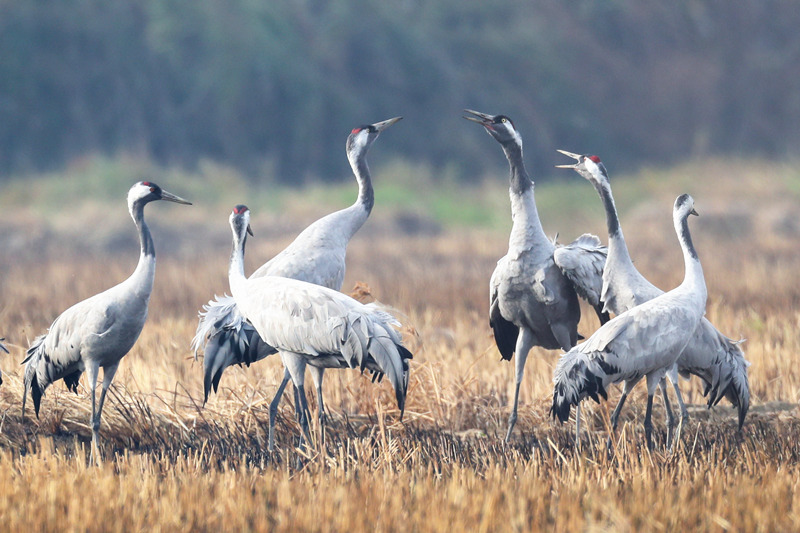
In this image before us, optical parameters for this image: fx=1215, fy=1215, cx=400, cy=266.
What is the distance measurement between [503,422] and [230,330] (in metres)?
1.51

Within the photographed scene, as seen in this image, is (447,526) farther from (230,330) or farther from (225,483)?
(230,330)

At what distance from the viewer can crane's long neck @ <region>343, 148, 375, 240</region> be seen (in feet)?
21.4

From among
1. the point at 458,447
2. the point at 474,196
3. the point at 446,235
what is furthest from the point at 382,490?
the point at 474,196

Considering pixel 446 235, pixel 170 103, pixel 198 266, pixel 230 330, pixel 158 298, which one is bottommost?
pixel 230 330

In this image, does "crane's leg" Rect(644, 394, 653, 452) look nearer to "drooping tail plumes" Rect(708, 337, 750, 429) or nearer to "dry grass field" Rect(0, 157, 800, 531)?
"dry grass field" Rect(0, 157, 800, 531)

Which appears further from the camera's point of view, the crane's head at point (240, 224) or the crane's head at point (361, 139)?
the crane's head at point (361, 139)

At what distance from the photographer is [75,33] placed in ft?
82.6

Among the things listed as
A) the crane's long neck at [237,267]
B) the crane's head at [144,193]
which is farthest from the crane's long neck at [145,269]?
the crane's long neck at [237,267]

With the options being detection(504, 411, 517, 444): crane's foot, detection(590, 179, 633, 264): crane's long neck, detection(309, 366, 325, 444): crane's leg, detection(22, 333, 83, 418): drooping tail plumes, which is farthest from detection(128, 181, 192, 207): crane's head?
detection(590, 179, 633, 264): crane's long neck

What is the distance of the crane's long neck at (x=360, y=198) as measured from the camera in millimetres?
6520

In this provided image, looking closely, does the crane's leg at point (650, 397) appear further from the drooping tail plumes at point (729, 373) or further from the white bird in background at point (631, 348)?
the drooping tail plumes at point (729, 373)

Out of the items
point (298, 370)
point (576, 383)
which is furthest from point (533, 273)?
point (298, 370)

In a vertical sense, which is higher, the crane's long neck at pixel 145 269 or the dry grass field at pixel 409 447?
the crane's long neck at pixel 145 269

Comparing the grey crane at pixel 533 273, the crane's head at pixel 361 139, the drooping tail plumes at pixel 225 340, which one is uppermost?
the crane's head at pixel 361 139
